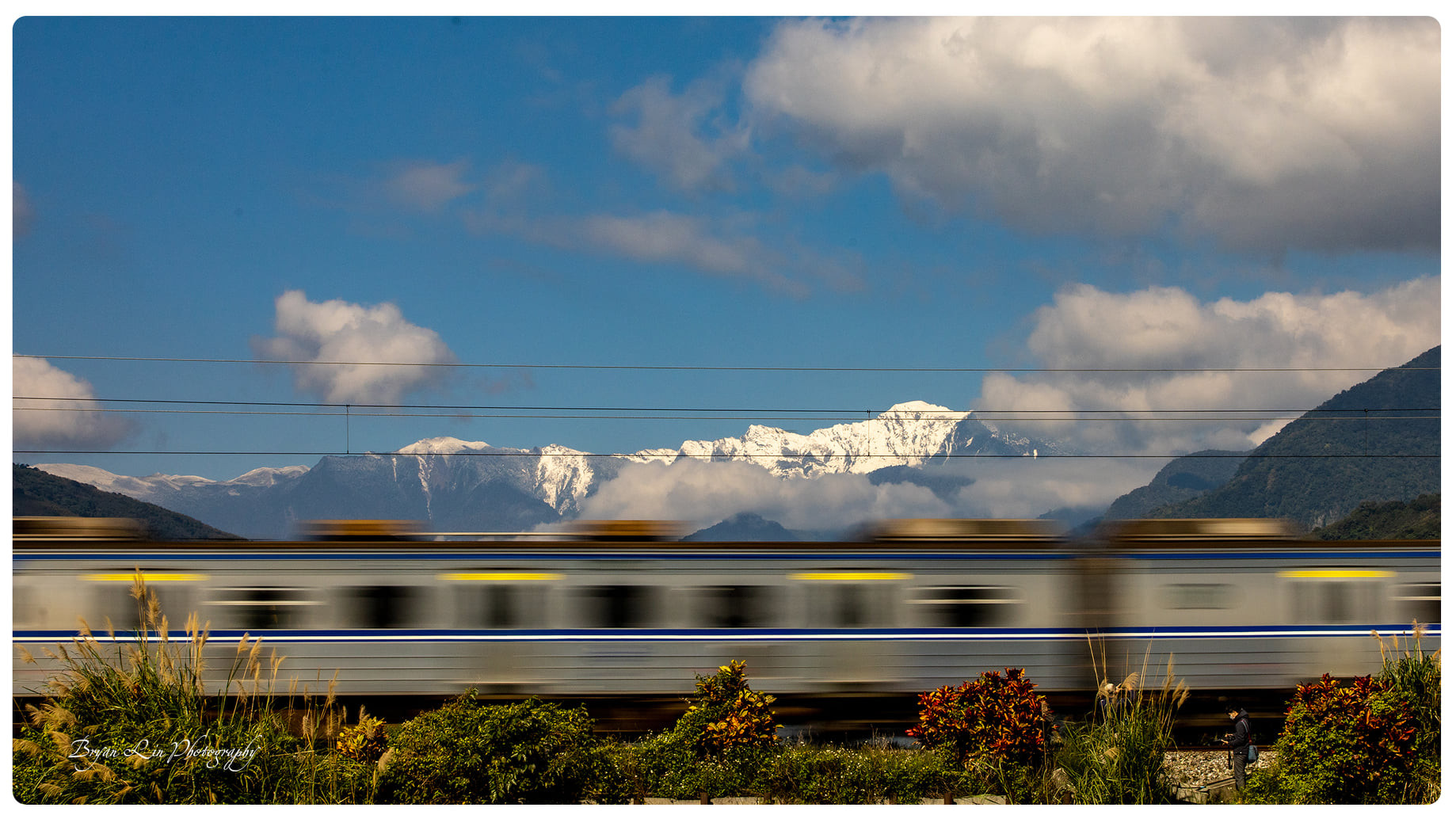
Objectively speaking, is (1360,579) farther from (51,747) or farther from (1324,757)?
(51,747)

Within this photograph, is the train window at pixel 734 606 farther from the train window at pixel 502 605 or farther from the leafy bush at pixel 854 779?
the leafy bush at pixel 854 779

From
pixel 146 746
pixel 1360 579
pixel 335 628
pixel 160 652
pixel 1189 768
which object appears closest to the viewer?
pixel 146 746

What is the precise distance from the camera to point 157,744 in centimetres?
908

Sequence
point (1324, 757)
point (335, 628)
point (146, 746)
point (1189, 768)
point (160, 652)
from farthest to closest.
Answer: point (335, 628) → point (1189, 768) → point (1324, 757) → point (160, 652) → point (146, 746)

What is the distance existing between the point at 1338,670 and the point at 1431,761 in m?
7.41

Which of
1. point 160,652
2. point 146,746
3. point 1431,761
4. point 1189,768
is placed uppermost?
point 160,652

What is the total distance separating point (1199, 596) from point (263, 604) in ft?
51.1

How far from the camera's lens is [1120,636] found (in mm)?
16922

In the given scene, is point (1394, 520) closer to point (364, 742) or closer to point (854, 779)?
point (854, 779)

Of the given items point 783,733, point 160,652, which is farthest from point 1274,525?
point 160,652

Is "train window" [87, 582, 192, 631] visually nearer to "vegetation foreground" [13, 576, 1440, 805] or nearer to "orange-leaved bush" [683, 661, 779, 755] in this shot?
"vegetation foreground" [13, 576, 1440, 805]

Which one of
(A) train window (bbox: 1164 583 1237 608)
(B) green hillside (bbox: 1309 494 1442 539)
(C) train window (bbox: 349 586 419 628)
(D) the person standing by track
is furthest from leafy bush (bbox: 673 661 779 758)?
(B) green hillside (bbox: 1309 494 1442 539)

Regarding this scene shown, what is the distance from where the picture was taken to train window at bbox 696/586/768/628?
54.1ft

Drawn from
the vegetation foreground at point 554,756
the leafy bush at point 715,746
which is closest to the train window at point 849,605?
the leafy bush at point 715,746
